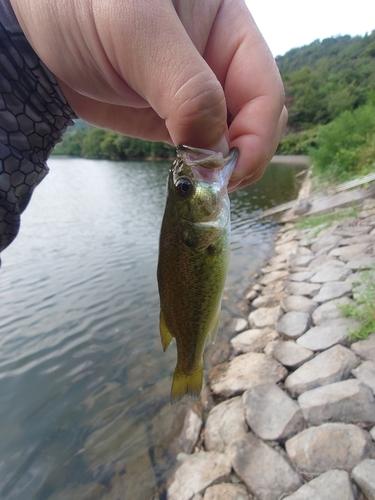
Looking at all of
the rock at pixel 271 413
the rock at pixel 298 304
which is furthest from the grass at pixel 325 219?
the rock at pixel 271 413

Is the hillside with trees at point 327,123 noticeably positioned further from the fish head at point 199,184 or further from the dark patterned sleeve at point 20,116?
the dark patterned sleeve at point 20,116

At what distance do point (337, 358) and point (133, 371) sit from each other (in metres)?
3.40

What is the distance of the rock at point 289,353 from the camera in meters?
4.23

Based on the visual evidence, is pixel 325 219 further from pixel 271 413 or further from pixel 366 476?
pixel 366 476

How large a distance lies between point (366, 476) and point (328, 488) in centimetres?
32

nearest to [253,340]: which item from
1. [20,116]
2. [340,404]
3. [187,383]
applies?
[340,404]

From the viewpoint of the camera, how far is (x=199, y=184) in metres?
1.69

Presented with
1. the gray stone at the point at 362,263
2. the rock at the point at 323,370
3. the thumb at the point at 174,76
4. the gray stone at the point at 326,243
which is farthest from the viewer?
the gray stone at the point at 326,243

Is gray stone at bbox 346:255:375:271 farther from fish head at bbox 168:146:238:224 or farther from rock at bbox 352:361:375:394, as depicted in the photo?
fish head at bbox 168:146:238:224

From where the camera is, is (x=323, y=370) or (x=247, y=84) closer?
(x=247, y=84)

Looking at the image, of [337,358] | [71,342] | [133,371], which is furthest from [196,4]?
[71,342]

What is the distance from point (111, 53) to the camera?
1280 mm

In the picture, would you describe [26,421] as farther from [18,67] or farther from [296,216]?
[296,216]

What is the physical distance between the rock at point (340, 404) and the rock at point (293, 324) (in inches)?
57.4
